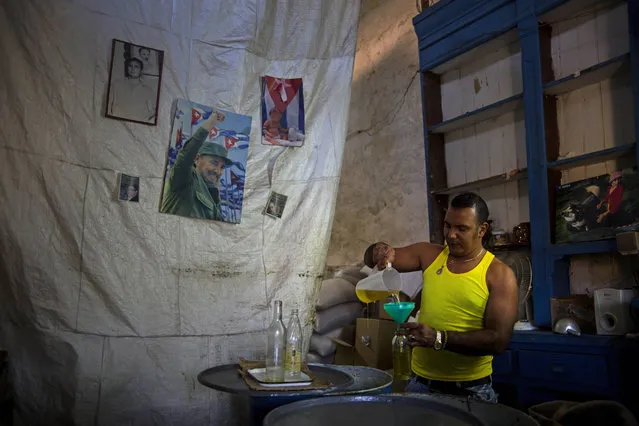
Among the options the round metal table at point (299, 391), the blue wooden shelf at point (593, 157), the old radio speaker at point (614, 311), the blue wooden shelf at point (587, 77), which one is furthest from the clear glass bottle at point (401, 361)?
the blue wooden shelf at point (587, 77)

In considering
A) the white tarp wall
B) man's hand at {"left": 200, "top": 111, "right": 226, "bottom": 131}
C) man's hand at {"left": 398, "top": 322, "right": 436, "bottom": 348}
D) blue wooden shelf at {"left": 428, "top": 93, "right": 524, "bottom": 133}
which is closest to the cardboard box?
the white tarp wall

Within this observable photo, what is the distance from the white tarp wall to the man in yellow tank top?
0.95 metres

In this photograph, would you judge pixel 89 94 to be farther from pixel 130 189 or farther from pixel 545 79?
pixel 545 79

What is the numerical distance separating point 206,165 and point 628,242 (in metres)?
2.03

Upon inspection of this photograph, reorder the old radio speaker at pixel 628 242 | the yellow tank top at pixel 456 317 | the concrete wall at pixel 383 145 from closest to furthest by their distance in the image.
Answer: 1. the yellow tank top at pixel 456 317
2. the old radio speaker at pixel 628 242
3. the concrete wall at pixel 383 145

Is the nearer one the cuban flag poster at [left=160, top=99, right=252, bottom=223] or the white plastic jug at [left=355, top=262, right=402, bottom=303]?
the white plastic jug at [left=355, top=262, right=402, bottom=303]

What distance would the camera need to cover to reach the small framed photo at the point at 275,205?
2783mm

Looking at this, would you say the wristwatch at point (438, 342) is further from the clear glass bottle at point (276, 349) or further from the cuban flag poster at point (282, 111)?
the cuban flag poster at point (282, 111)

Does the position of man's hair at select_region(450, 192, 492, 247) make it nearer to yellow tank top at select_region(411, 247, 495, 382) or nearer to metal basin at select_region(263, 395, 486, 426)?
yellow tank top at select_region(411, 247, 495, 382)

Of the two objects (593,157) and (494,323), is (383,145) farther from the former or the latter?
(494,323)

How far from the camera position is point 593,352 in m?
2.29

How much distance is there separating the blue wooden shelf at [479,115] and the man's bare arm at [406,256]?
1.11m

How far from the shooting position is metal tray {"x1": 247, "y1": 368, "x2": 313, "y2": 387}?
1.61 metres

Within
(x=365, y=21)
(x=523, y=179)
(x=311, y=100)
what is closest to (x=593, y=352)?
(x=523, y=179)
